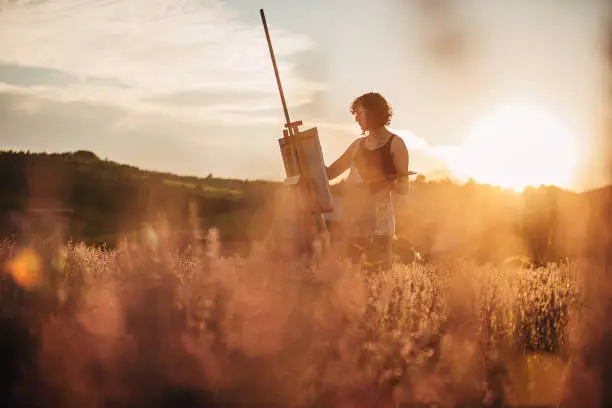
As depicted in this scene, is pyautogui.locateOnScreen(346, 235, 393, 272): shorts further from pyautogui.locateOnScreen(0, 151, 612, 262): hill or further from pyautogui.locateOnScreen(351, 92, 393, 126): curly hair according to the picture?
pyautogui.locateOnScreen(351, 92, 393, 126): curly hair

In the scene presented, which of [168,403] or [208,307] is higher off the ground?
[208,307]

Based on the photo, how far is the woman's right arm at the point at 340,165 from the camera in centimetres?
768

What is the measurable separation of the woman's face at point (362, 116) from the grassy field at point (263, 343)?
2.69 metres

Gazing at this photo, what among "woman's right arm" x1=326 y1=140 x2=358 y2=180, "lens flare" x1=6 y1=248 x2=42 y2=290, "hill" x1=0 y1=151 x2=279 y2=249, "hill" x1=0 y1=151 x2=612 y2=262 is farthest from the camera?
"hill" x1=0 y1=151 x2=279 y2=249

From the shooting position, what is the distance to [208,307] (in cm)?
412

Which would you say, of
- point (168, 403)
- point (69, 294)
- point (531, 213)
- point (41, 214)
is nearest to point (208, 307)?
point (168, 403)

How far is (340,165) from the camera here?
7715mm

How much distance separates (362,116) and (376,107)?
0.17 metres

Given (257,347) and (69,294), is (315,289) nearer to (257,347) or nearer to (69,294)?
(257,347)

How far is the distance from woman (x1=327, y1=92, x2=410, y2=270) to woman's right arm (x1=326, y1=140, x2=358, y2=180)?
8 cm

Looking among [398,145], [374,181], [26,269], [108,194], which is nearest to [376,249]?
[374,181]

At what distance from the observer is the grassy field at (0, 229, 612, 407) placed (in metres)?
3.69

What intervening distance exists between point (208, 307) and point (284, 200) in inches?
126

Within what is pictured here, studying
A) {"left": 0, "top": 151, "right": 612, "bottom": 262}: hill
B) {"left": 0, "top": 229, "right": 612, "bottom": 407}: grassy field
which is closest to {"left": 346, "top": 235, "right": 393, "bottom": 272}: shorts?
{"left": 0, "top": 151, "right": 612, "bottom": 262}: hill
